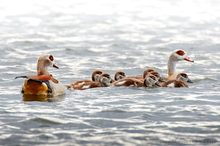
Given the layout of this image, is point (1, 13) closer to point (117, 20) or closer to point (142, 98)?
point (117, 20)

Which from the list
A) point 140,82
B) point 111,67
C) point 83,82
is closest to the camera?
point 83,82

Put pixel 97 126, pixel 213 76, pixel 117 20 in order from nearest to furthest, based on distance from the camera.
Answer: pixel 97 126 → pixel 213 76 → pixel 117 20

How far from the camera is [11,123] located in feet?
51.2

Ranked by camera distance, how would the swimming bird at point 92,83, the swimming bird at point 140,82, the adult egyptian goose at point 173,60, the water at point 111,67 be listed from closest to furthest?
the water at point 111,67 → the swimming bird at point 92,83 → the swimming bird at point 140,82 → the adult egyptian goose at point 173,60

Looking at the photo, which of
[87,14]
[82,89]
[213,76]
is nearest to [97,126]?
[82,89]

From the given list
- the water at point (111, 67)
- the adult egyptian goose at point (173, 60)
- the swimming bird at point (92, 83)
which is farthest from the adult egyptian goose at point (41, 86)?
the adult egyptian goose at point (173, 60)

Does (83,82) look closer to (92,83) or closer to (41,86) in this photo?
(92,83)

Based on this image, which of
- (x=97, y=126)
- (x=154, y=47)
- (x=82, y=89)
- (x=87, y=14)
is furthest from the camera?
(x=87, y=14)

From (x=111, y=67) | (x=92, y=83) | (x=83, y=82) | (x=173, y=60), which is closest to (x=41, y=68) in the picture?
(x=83, y=82)

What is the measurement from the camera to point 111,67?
24.2 metres

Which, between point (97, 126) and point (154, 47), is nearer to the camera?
point (97, 126)

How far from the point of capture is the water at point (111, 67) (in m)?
15.0

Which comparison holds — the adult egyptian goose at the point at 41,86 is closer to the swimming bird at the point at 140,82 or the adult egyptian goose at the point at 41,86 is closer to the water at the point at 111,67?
the water at the point at 111,67

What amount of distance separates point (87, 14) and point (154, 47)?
44.9ft
